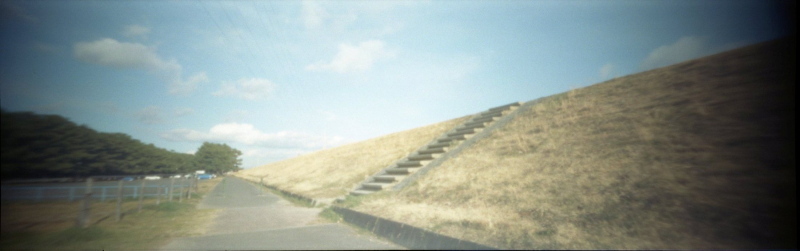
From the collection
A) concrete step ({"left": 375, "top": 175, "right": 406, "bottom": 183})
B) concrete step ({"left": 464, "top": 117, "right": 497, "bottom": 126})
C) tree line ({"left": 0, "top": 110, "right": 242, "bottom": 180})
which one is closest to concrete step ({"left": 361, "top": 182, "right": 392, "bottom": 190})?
concrete step ({"left": 375, "top": 175, "right": 406, "bottom": 183})

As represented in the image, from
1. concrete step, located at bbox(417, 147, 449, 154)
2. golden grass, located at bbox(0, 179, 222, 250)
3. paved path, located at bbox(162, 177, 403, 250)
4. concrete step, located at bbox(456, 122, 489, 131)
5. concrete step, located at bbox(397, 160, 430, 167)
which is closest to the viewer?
golden grass, located at bbox(0, 179, 222, 250)

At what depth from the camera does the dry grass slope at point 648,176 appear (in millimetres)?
3480

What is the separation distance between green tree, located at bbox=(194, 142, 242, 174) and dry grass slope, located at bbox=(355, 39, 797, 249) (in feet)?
284

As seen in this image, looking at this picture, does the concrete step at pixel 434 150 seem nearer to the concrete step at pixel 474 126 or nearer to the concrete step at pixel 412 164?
the concrete step at pixel 412 164

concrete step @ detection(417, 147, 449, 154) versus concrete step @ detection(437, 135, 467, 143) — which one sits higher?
concrete step @ detection(437, 135, 467, 143)

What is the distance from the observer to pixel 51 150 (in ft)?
12.9

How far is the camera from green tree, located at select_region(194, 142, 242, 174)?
3054 inches

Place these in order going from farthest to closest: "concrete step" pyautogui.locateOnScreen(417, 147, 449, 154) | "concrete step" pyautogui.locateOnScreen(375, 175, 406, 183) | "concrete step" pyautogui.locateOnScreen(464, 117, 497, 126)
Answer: "concrete step" pyautogui.locateOnScreen(464, 117, 497, 126)
"concrete step" pyautogui.locateOnScreen(417, 147, 449, 154)
"concrete step" pyautogui.locateOnScreen(375, 175, 406, 183)

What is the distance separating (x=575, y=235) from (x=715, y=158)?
2.79 metres

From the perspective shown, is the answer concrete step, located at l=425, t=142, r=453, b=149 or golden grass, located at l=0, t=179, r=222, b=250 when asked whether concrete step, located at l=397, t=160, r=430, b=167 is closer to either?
concrete step, located at l=425, t=142, r=453, b=149

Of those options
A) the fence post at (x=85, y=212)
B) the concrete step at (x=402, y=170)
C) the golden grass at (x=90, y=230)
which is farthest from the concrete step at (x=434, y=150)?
the fence post at (x=85, y=212)

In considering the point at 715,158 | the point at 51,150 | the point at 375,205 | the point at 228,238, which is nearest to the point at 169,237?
the point at 228,238

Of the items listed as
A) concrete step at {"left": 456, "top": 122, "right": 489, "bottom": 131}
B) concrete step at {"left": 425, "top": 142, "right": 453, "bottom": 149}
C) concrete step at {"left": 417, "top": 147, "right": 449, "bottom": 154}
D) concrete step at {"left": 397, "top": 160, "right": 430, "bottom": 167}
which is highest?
concrete step at {"left": 456, "top": 122, "right": 489, "bottom": 131}

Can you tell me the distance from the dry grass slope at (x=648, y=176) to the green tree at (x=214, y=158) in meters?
86.6
